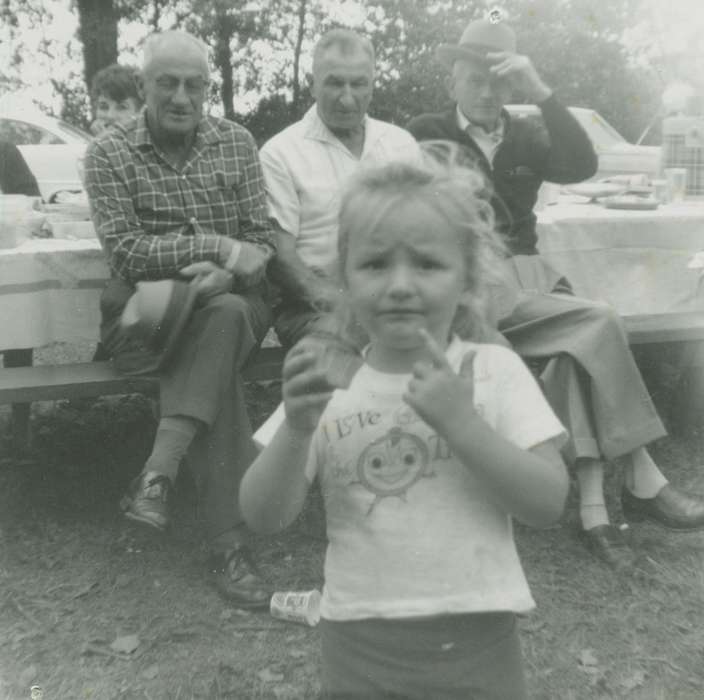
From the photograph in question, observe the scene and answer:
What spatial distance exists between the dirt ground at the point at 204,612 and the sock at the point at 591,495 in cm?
11

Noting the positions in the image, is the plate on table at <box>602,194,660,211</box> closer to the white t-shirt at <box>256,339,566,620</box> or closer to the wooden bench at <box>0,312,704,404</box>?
the wooden bench at <box>0,312,704,404</box>

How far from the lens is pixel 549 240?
396 cm

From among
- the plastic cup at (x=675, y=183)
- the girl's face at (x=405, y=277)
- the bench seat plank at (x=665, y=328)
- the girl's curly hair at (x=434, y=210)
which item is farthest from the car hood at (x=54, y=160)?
the girl's face at (x=405, y=277)

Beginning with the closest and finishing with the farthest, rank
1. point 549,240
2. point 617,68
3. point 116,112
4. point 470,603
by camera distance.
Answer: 1. point 470,603
2. point 549,240
3. point 116,112
4. point 617,68

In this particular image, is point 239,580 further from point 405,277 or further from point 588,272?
point 588,272

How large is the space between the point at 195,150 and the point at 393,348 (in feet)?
6.85

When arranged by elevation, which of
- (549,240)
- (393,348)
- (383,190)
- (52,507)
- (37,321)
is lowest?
(52,507)

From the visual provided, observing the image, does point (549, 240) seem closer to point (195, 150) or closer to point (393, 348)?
point (195, 150)

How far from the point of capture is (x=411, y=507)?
1.36m

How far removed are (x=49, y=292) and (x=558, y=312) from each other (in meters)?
1.76

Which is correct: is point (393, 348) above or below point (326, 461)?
above

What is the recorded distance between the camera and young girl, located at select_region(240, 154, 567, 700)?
1.33 meters

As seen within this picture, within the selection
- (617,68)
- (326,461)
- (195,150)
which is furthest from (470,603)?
(617,68)

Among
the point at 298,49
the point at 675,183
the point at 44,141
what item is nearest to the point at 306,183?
the point at 675,183
